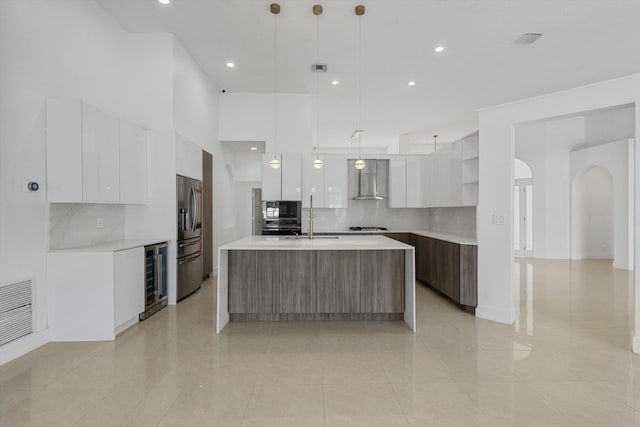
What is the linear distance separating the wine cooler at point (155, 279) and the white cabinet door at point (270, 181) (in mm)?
2250

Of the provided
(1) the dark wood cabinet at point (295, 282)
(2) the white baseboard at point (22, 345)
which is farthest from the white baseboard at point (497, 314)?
(2) the white baseboard at point (22, 345)

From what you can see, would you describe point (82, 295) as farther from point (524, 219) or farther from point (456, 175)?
point (524, 219)

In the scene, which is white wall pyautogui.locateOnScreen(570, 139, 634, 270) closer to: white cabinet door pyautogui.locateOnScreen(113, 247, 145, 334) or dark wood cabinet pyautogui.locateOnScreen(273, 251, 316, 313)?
dark wood cabinet pyautogui.locateOnScreen(273, 251, 316, 313)

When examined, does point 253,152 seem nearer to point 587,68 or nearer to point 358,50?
point 358,50

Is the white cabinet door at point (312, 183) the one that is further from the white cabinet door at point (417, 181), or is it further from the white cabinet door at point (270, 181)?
the white cabinet door at point (417, 181)

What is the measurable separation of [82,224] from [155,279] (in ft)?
3.45

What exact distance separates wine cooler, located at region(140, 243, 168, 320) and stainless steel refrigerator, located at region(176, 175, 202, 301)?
0.83 feet

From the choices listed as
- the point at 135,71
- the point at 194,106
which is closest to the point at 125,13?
the point at 135,71

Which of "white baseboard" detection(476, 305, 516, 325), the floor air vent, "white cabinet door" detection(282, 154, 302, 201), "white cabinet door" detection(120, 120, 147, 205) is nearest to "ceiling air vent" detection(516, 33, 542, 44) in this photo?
"white baseboard" detection(476, 305, 516, 325)

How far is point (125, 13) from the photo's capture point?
13.0 feet

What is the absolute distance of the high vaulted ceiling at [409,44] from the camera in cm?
372

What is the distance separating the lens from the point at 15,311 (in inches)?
109

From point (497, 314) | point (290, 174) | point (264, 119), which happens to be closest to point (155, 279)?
point (290, 174)

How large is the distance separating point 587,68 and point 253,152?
21.8 feet
